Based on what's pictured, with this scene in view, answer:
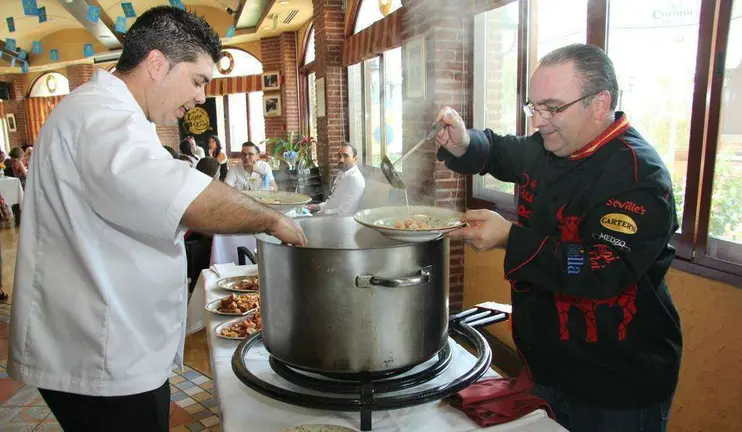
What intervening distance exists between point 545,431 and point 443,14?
4.08 metres

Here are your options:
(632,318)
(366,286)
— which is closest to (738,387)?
(632,318)

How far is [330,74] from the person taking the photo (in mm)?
8695

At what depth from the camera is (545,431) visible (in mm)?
1342

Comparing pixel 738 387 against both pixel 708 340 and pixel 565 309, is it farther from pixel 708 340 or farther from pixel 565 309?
pixel 565 309

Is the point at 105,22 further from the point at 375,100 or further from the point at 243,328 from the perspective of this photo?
the point at 243,328

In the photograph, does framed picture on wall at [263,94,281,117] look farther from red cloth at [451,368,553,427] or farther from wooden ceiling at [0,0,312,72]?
red cloth at [451,368,553,427]

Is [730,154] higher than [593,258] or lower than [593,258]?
higher

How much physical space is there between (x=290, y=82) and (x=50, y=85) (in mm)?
10335

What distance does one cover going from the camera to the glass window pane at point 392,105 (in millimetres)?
6961

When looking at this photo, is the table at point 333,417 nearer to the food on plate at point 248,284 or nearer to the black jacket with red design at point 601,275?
the black jacket with red design at point 601,275

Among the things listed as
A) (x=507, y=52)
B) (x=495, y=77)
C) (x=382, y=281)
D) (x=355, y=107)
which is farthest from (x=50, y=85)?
(x=382, y=281)

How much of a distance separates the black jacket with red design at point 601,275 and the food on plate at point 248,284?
1.37 m

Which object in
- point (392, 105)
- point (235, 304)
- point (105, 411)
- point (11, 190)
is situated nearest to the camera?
point (105, 411)

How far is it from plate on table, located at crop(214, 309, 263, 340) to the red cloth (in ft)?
2.86
